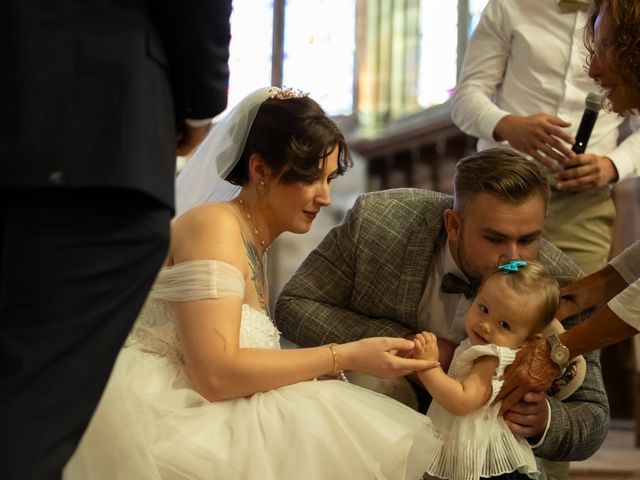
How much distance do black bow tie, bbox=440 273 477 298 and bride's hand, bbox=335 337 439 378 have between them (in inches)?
14.1

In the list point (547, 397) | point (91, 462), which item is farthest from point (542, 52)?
point (91, 462)

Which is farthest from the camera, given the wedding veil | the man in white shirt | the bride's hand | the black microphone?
the man in white shirt

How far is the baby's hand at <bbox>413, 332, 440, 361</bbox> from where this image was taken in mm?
2557

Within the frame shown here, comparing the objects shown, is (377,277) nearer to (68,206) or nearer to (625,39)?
(625,39)

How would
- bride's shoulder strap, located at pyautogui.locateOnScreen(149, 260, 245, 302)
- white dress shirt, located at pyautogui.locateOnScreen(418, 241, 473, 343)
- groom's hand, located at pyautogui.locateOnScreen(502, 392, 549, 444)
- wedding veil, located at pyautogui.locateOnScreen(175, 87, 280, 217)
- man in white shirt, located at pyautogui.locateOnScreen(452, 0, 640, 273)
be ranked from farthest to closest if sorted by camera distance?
man in white shirt, located at pyautogui.locateOnScreen(452, 0, 640, 273) → white dress shirt, located at pyautogui.locateOnScreen(418, 241, 473, 343) → wedding veil, located at pyautogui.locateOnScreen(175, 87, 280, 217) → groom's hand, located at pyautogui.locateOnScreen(502, 392, 549, 444) → bride's shoulder strap, located at pyautogui.locateOnScreen(149, 260, 245, 302)

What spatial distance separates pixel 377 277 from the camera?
301cm

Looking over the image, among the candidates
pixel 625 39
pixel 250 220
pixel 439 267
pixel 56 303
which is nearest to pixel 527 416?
pixel 439 267

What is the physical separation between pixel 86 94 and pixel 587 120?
2.03 metres

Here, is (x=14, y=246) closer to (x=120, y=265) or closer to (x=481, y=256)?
(x=120, y=265)

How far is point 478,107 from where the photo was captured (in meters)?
3.52

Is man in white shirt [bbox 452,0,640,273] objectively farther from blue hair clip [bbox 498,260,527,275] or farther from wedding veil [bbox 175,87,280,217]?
wedding veil [bbox 175,87,280,217]

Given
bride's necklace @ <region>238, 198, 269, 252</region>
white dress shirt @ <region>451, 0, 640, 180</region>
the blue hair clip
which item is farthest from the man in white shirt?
bride's necklace @ <region>238, 198, 269, 252</region>

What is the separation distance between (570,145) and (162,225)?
84.1 inches

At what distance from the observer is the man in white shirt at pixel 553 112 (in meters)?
3.28
